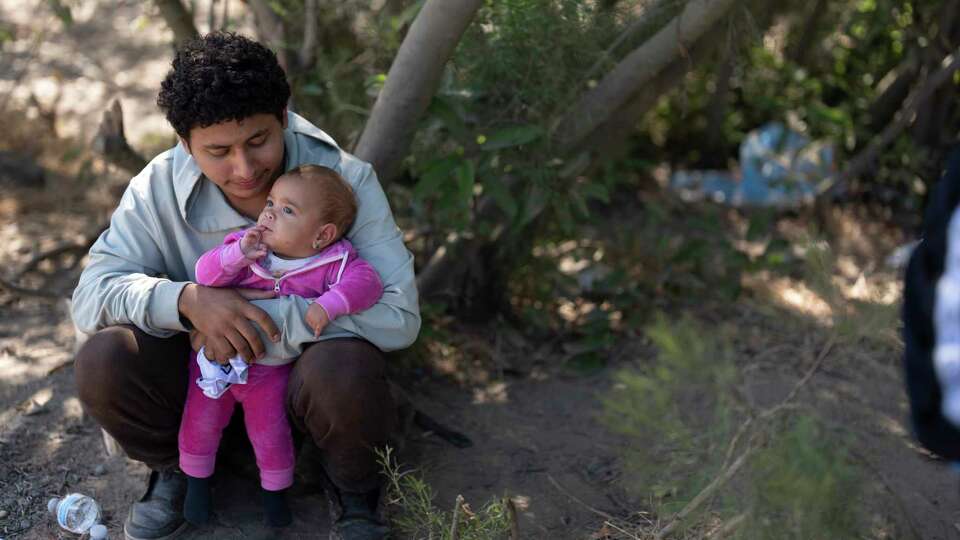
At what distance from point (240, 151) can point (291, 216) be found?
0.66 feet

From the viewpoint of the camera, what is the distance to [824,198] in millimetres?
4852

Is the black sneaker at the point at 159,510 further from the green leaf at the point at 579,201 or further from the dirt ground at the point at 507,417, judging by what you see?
the green leaf at the point at 579,201

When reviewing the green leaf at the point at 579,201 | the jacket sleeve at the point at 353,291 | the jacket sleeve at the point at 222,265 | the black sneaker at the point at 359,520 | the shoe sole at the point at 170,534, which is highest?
the jacket sleeve at the point at 222,265

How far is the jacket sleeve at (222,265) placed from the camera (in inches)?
94.0

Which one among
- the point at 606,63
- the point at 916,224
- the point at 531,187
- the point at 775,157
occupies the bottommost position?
the point at 916,224

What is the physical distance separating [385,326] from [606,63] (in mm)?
1378

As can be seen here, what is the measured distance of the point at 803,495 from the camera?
2.03 m

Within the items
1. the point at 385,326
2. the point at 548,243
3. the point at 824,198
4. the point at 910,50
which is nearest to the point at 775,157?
the point at 824,198

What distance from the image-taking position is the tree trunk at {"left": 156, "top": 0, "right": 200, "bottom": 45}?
364 cm

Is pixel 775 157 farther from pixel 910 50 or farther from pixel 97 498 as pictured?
pixel 97 498

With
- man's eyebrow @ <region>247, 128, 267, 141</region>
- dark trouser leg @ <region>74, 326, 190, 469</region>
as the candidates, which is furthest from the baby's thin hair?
dark trouser leg @ <region>74, 326, 190, 469</region>

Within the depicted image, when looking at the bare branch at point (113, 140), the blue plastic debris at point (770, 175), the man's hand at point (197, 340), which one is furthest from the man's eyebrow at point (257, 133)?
the blue plastic debris at point (770, 175)

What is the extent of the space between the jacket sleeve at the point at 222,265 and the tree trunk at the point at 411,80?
0.72 meters

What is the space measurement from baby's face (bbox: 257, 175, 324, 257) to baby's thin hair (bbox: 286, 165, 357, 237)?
2 centimetres
